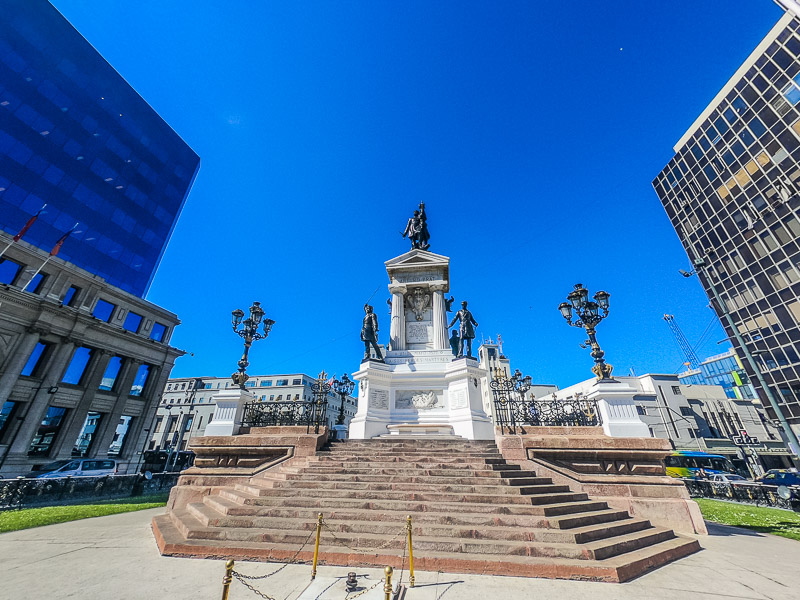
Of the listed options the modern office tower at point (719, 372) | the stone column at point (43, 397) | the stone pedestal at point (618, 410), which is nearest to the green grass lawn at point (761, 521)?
the stone pedestal at point (618, 410)

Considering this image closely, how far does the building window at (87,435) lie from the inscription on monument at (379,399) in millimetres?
29266

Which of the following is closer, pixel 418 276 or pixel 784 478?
pixel 418 276

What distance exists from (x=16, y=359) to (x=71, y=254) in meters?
11.5

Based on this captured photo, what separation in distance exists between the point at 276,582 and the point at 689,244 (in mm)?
57501

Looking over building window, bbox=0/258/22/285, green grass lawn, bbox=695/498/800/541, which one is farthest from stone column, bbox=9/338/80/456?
green grass lawn, bbox=695/498/800/541

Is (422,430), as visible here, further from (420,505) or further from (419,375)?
(420,505)

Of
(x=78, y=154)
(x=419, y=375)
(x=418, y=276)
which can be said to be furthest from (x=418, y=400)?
(x=78, y=154)

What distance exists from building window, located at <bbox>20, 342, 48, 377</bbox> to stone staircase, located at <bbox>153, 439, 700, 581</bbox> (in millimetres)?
26756

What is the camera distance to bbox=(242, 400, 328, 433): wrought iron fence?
10383 mm

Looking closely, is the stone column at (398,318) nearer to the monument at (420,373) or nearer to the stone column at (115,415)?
the monument at (420,373)

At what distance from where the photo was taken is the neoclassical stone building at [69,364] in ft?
71.4

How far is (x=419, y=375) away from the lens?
42.9ft

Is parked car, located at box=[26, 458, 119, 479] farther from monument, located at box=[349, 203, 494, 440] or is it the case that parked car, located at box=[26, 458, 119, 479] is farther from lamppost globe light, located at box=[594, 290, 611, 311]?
lamppost globe light, located at box=[594, 290, 611, 311]

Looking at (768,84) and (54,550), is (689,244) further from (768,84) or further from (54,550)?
(54,550)
